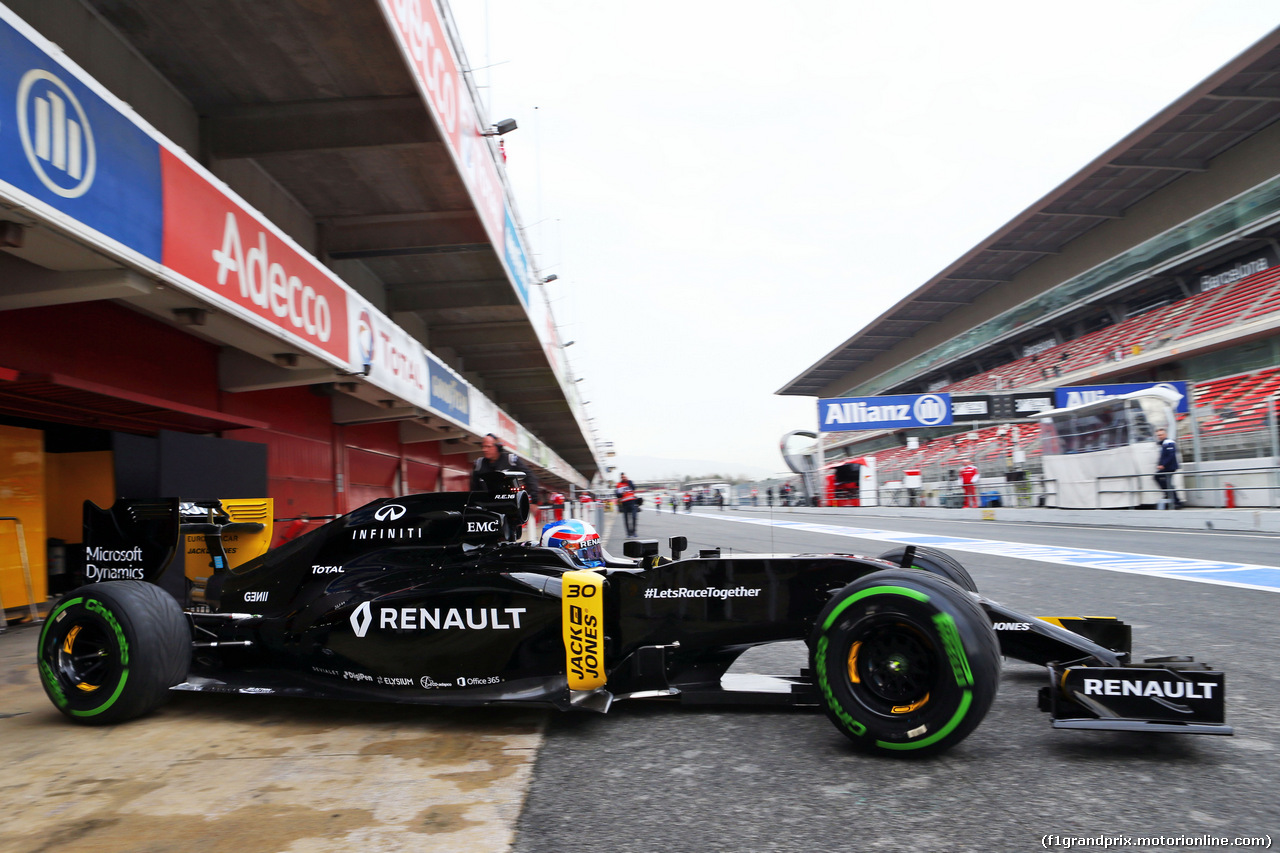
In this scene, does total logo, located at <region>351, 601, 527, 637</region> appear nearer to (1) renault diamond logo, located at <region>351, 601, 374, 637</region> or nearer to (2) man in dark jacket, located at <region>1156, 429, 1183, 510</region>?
(1) renault diamond logo, located at <region>351, 601, 374, 637</region>

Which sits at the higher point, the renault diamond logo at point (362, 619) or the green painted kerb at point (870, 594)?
the green painted kerb at point (870, 594)

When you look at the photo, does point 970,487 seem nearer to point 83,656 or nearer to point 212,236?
point 212,236

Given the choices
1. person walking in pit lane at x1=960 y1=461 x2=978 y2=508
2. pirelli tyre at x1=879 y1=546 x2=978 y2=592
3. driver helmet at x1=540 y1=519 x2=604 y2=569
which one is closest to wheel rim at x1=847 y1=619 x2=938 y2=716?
pirelli tyre at x1=879 y1=546 x2=978 y2=592

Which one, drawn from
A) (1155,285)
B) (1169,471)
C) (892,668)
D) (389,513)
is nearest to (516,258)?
Answer: (389,513)

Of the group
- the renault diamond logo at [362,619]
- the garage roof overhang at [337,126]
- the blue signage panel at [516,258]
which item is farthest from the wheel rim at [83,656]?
the blue signage panel at [516,258]

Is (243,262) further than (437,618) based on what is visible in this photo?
Yes

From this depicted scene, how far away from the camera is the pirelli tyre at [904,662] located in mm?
2707

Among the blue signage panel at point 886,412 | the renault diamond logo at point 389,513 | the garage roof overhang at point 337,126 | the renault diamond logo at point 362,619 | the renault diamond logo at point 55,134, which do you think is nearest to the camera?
the renault diamond logo at point 362,619

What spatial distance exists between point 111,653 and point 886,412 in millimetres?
37483

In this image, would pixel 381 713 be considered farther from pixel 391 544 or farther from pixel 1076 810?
pixel 1076 810

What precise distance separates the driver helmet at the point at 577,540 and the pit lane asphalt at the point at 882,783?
3.40ft

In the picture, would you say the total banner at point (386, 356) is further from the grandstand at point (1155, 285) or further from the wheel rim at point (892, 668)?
the grandstand at point (1155, 285)

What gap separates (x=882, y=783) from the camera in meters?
2.61

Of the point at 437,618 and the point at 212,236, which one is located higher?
the point at 212,236
